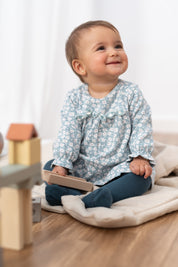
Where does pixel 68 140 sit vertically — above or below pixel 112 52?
below

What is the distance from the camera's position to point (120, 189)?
1.21 meters

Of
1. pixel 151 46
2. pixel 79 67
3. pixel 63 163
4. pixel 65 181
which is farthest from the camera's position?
pixel 151 46

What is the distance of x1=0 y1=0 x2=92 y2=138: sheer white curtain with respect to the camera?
2242mm

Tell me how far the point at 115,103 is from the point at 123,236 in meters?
0.54

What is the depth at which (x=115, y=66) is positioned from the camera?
4.36 feet

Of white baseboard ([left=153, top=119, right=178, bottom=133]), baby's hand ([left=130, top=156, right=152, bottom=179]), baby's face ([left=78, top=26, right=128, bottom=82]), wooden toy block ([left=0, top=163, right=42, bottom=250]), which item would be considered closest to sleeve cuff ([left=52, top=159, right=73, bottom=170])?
baby's hand ([left=130, top=156, right=152, bottom=179])

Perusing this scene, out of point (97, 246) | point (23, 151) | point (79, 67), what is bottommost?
point (97, 246)

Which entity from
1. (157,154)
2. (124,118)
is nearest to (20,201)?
(124,118)

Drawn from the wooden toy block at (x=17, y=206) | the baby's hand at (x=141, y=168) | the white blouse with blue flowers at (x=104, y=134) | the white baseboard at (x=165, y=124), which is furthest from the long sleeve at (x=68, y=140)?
the white baseboard at (x=165, y=124)

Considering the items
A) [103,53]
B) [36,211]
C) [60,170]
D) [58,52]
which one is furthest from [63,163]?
[58,52]

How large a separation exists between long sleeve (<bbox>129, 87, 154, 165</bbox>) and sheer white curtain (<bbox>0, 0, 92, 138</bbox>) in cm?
110

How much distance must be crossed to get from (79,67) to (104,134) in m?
0.27

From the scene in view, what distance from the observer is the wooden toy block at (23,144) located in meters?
0.80

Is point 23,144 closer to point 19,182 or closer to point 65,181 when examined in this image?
point 19,182
